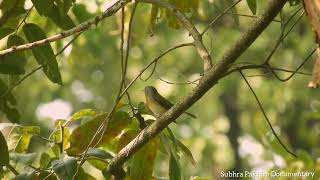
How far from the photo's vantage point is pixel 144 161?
1.72 meters

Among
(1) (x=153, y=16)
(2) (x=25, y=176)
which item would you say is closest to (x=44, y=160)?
(2) (x=25, y=176)

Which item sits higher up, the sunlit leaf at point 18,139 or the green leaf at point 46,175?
the sunlit leaf at point 18,139

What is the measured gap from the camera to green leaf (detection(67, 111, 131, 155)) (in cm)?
174

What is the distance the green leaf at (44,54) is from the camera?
5.88 ft

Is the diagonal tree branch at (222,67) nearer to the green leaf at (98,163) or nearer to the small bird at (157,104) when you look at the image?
the small bird at (157,104)

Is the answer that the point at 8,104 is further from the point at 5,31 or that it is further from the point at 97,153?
the point at 97,153

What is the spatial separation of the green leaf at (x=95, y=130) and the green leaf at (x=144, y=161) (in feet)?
0.25

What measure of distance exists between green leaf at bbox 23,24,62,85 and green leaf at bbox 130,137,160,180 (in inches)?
10.6

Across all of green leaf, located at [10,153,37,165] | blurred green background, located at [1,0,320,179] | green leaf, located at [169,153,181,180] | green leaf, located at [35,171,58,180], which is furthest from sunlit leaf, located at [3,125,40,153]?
blurred green background, located at [1,0,320,179]

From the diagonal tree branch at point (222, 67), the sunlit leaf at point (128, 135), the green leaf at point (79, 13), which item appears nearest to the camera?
the diagonal tree branch at point (222, 67)

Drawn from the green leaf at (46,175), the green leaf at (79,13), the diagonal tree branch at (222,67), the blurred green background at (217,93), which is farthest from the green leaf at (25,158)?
the blurred green background at (217,93)

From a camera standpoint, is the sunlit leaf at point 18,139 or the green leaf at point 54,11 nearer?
the green leaf at point 54,11

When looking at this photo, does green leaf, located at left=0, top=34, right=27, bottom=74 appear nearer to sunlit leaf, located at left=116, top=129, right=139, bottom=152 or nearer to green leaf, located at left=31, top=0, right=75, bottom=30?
green leaf, located at left=31, top=0, right=75, bottom=30

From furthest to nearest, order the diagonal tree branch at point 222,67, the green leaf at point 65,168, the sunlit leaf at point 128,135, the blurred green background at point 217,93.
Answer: the blurred green background at point 217,93 → the sunlit leaf at point 128,135 → the green leaf at point 65,168 → the diagonal tree branch at point 222,67
